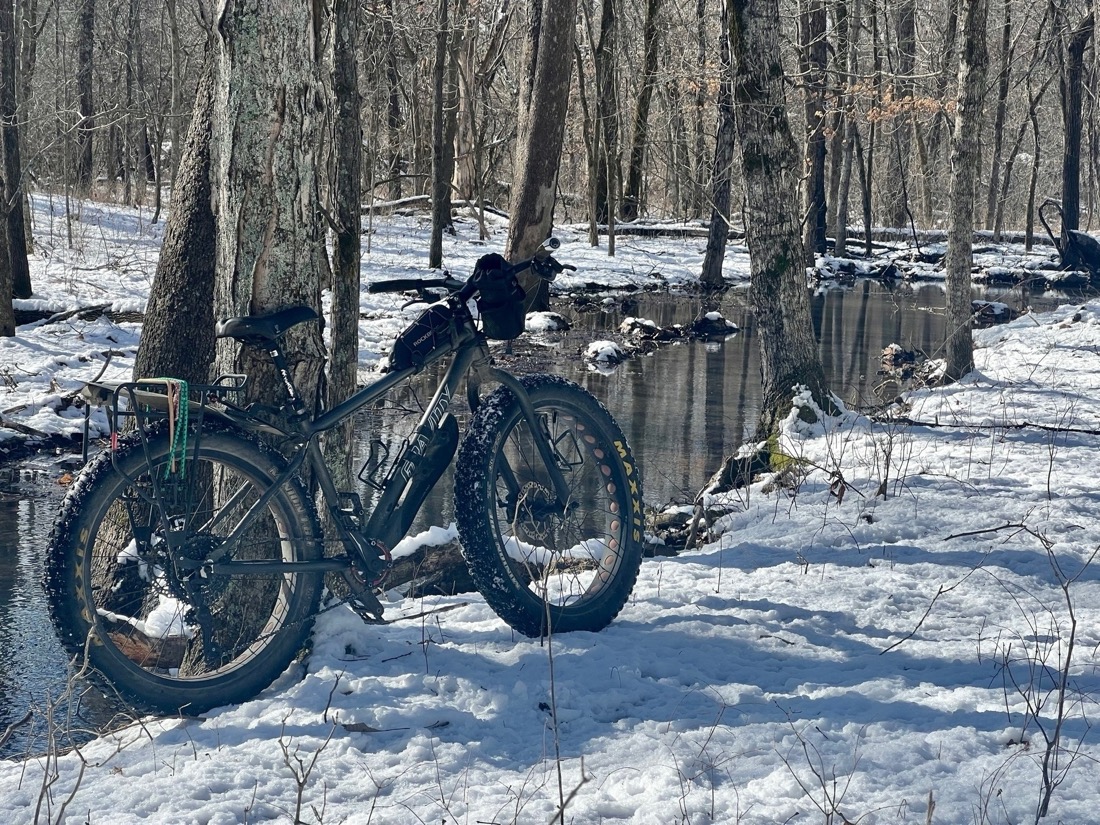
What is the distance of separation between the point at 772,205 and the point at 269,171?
4.82 m

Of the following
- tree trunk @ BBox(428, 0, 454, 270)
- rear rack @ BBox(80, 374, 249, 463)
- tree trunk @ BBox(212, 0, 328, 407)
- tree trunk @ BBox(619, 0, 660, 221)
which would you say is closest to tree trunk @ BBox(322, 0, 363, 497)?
tree trunk @ BBox(212, 0, 328, 407)

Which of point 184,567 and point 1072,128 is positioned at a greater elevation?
point 1072,128

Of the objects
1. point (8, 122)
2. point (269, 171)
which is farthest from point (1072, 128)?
point (269, 171)

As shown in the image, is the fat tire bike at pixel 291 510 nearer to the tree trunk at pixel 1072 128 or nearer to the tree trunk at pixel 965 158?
the tree trunk at pixel 965 158

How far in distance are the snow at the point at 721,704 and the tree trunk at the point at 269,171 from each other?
106cm

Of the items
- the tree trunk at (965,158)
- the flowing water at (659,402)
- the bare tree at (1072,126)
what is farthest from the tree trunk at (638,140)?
the tree trunk at (965,158)

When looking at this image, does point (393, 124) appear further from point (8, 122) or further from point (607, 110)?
point (8, 122)

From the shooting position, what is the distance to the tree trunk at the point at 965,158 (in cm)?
1027

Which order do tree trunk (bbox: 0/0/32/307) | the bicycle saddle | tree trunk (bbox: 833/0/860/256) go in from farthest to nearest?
tree trunk (bbox: 833/0/860/256)
tree trunk (bbox: 0/0/32/307)
the bicycle saddle

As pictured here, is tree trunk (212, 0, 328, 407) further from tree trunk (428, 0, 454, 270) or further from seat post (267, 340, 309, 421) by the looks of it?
tree trunk (428, 0, 454, 270)

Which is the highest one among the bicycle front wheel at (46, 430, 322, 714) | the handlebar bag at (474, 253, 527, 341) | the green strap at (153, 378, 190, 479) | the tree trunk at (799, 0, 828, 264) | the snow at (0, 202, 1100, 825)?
the tree trunk at (799, 0, 828, 264)

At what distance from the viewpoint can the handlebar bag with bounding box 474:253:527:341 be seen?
416 centimetres

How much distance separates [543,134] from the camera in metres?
15.2

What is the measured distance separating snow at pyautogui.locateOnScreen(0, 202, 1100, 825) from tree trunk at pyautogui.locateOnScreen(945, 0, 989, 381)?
485cm
